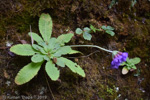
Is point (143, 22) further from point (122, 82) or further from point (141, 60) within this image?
point (122, 82)

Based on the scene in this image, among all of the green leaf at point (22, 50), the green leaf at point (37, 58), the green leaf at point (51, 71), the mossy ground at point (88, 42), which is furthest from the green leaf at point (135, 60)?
the green leaf at point (22, 50)

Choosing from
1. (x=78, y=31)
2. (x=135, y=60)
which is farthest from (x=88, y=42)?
(x=135, y=60)

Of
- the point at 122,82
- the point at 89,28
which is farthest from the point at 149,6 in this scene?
the point at 122,82

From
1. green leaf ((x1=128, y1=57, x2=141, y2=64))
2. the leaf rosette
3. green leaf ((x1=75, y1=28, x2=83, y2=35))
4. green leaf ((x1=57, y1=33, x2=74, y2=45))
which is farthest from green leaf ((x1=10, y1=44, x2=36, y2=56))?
green leaf ((x1=128, y1=57, x2=141, y2=64))

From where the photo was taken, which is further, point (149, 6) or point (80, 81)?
point (149, 6)

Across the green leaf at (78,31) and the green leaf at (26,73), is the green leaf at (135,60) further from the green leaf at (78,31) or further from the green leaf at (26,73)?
the green leaf at (26,73)

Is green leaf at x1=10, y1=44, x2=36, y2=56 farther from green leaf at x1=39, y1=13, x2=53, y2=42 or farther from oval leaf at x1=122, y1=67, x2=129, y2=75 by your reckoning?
oval leaf at x1=122, y1=67, x2=129, y2=75
